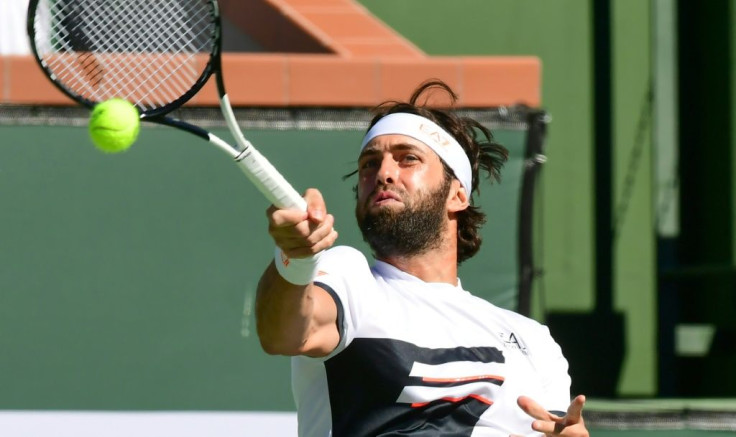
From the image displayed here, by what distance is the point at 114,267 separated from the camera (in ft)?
16.0

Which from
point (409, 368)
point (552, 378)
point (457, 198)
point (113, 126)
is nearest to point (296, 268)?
point (113, 126)

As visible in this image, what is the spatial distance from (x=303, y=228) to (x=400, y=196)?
0.94 meters

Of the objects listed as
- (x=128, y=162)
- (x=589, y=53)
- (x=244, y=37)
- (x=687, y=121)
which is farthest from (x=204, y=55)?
(x=687, y=121)

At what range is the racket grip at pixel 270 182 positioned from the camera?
8.25 feet

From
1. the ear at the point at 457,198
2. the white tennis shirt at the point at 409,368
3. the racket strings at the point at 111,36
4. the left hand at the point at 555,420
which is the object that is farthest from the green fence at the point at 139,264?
the left hand at the point at 555,420

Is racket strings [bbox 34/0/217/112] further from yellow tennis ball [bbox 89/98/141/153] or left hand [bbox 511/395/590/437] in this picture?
left hand [bbox 511/395/590/437]

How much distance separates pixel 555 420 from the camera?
10.3ft

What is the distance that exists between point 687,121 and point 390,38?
239cm

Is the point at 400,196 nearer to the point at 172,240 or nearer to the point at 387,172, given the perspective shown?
the point at 387,172

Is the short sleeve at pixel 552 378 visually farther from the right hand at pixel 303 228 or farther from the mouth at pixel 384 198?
the right hand at pixel 303 228

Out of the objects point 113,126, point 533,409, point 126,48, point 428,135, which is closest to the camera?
point 113,126

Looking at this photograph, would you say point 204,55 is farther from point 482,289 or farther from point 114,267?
point 482,289

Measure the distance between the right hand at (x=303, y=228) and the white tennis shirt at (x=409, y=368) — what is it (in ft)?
1.55

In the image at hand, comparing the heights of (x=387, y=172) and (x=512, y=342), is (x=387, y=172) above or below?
above
